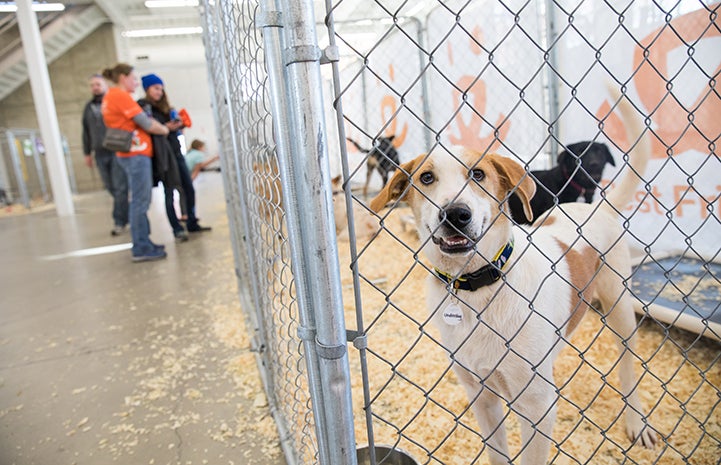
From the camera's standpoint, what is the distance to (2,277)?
4906mm

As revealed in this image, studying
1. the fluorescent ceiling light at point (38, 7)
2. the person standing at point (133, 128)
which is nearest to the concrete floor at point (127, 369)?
the person standing at point (133, 128)

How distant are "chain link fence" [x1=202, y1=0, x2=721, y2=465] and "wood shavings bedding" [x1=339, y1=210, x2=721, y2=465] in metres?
0.01

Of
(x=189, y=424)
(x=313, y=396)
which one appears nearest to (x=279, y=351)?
(x=189, y=424)

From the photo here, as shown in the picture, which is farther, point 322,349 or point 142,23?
point 142,23

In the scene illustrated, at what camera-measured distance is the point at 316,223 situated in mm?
835

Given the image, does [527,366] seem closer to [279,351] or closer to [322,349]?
[322,349]

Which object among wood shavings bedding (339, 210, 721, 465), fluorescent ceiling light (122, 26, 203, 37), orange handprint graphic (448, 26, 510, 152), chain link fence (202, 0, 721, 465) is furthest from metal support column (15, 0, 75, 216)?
wood shavings bedding (339, 210, 721, 465)

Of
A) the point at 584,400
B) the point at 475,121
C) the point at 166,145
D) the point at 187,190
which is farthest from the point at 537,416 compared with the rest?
the point at 187,190

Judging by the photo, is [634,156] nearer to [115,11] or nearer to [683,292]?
[683,292]

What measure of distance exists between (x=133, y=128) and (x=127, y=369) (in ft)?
8.85

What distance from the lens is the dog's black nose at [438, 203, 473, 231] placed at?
1177mm

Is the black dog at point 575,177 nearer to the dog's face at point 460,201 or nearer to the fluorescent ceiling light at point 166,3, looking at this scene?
the dog's face at point 460,201

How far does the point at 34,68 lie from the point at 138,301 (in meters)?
8.28

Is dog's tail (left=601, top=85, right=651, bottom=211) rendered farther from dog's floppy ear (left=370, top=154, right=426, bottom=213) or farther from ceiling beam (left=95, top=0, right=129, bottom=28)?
ceiling beam (left=95, top=0, right=129, bottom=28)
